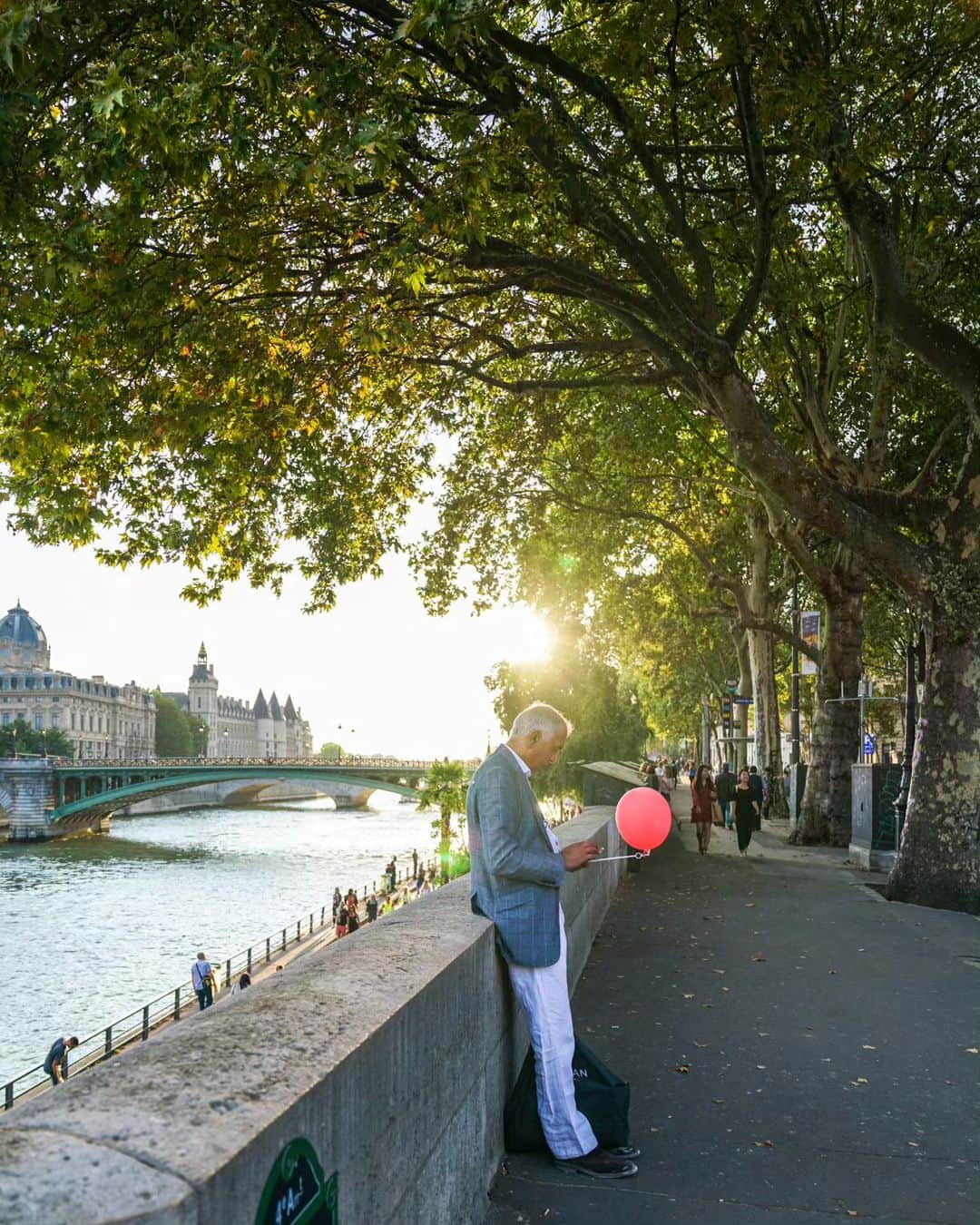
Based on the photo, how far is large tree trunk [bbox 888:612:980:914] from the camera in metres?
11.8

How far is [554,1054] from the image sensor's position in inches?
160

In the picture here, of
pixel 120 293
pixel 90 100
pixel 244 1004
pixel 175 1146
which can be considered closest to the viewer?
pixel 175 1146

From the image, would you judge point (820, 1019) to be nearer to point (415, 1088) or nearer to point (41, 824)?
point (415, 1088)

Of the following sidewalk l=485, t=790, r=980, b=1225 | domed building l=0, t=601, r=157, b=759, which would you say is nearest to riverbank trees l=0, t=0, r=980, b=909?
sidewalk l=485, t=790, r=980, b=1225

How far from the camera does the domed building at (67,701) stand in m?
145

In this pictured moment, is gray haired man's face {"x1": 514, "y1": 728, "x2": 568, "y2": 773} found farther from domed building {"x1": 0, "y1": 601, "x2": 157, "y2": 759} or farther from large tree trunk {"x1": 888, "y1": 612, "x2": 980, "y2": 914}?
domed building {"x1": 0, "y1": 601, "x2": 157, "y2": 759}

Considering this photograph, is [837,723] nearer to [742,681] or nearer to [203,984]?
[742,681]

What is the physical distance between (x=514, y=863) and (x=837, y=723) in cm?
1660

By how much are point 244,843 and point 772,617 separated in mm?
66710

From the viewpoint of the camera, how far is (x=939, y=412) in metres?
19.1

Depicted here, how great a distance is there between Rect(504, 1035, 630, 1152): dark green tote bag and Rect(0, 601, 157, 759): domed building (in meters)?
146

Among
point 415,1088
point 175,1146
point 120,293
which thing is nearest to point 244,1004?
point 415,1088

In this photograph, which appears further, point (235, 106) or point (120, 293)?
point (120, 293)

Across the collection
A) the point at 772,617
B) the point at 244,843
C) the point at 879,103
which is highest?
the point at 879,103
